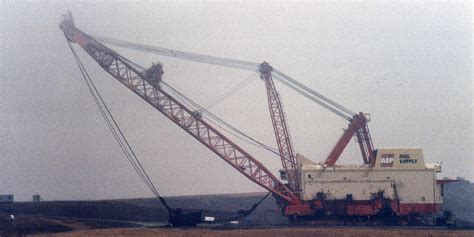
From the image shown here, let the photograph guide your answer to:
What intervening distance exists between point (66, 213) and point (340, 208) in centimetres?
3115

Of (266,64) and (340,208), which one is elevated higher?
(266,64)

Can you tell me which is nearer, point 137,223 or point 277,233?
point 277,233

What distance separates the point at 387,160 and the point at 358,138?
5939 mm

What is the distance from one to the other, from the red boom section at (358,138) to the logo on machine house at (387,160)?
4161mm

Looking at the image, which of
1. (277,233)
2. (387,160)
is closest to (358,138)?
(387,160)

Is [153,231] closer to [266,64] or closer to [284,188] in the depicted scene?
[284,188]

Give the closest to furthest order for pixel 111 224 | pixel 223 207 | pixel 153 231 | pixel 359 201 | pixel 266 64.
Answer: pixel 153 231 → pixel 111 224 → pixel 359 201 → pixel 266 64 → pixel 223 207

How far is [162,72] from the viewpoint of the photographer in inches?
2714

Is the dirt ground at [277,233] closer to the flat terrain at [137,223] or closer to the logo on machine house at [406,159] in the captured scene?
the flat terrain at [137,223]

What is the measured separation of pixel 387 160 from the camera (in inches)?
2603

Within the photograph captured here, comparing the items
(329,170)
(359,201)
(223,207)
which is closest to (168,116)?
(329,170)

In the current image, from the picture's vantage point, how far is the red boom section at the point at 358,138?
70.7 meters

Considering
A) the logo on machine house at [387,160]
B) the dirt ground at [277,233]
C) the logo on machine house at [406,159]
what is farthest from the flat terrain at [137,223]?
the logo on machine house at [387,160]

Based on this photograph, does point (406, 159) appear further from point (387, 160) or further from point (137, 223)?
point (137, 223)
